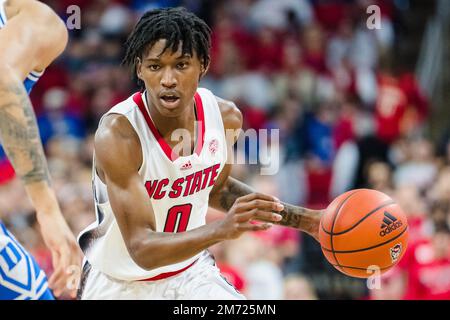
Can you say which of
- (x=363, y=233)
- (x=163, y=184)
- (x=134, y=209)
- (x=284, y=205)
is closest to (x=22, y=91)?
(x=134, y=209)

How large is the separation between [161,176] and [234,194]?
68cm

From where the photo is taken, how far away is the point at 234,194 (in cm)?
483

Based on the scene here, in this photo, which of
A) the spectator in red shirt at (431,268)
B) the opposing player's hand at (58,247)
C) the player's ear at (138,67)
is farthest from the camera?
the spectator in red shirt at (431,268)

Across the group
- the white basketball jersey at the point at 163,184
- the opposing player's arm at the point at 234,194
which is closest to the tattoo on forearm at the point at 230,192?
the opposing player's arm at the point at 234,194

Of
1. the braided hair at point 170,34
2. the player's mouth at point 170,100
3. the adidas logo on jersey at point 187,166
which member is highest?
the braided hair at point 170,34

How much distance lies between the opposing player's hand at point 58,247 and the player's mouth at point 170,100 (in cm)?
77

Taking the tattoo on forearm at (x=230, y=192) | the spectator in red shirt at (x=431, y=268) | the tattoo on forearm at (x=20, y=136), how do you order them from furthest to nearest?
the spectator in red shirt at (x=431, y=268), the tattoo on forearm at (x=230, y=192), the tattoo on forearm at (x=20, y=136)

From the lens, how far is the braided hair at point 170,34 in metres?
4.12

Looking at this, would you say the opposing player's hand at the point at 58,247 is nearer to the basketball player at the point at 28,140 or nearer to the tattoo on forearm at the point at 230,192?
the basketball player at the point at 28,140

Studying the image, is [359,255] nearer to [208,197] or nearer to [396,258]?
[396,258]

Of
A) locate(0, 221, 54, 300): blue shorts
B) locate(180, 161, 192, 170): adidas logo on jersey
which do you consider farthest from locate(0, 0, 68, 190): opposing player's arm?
locate(180, 161, 192, 170): adidas logo on jersey
